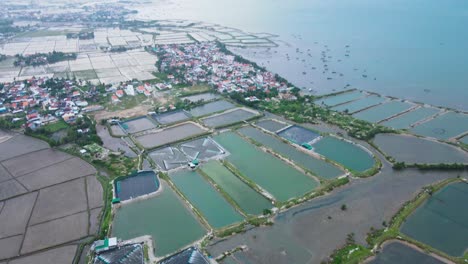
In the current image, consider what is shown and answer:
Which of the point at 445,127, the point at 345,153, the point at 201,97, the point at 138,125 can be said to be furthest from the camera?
the point at 201,97

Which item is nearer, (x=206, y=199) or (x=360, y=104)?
(x=206, y=199)

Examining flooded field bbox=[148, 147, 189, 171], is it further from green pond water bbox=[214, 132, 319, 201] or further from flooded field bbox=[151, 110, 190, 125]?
flooded field bbox=[151, 110, 190, 125]

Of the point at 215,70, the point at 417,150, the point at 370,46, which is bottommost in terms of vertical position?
the point at 417,150

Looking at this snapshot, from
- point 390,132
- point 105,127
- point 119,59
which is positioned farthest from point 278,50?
point 105,127

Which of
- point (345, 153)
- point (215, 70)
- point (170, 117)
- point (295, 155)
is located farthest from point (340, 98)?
point (170, 117)

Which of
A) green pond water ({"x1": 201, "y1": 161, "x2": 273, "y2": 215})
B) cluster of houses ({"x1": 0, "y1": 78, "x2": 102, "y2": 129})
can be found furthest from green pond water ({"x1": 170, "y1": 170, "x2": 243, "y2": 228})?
cluster of houses ({"x1": 0, "y1": 78, "x2": 102, "y2": 129})

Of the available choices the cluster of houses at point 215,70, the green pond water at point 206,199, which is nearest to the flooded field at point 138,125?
the green pond water at point 206,199

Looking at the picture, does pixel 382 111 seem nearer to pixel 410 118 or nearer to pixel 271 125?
pixel 410 118

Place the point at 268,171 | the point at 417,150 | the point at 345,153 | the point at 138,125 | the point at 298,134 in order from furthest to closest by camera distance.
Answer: the point at 138,125, the point at 298,134, the point at 417,150, the point at 345,153, the point at 268,171
